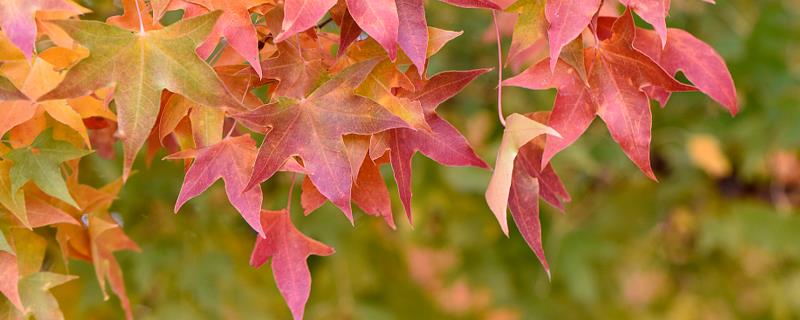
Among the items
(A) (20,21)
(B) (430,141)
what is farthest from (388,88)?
(A) (20,21)

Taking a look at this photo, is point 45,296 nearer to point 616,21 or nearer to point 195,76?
point 195,76

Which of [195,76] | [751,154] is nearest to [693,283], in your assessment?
[751,154]

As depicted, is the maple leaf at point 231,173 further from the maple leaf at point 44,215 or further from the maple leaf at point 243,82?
the maple leaf at point 44,215

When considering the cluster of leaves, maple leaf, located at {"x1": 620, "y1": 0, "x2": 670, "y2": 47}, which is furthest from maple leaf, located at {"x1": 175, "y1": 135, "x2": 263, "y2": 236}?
maple leaf, located at {"x1": 620, "y1": 0, "x2": 670, "y2": 47}

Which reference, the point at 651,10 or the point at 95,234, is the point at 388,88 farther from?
the point at 95,234

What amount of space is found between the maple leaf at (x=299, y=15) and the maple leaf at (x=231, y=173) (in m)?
0.12

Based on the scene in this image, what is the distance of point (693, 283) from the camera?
3080mm

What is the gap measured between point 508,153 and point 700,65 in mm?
259

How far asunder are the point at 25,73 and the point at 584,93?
1.61ft

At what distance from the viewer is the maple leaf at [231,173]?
0.82 m

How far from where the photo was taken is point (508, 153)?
0.82 m

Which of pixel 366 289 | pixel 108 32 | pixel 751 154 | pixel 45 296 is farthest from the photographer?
pixel 366 289

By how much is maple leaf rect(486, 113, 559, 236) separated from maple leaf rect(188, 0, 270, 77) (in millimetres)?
208

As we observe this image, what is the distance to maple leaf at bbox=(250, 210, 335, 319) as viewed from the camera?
3.00ft
